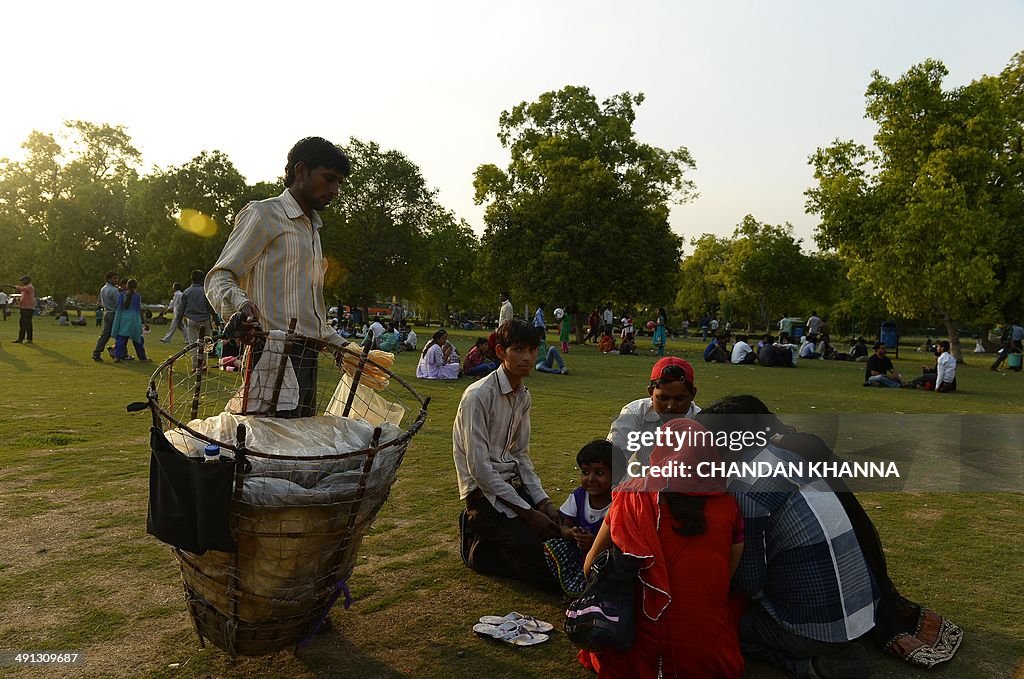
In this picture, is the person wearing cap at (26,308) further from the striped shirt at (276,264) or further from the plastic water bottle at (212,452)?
the plastic water bottle at (212,452)

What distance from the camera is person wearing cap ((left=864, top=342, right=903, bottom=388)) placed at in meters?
16.8

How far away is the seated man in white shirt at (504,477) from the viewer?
427 centimetres

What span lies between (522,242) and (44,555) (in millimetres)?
28712

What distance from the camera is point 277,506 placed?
9.12 ft

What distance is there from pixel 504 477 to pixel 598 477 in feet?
1.98

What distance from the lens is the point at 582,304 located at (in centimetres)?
3095

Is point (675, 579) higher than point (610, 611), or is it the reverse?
point (675, 579)

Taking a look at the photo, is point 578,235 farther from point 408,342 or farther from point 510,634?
point 510,634

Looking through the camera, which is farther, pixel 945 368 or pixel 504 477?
pixel 945 368

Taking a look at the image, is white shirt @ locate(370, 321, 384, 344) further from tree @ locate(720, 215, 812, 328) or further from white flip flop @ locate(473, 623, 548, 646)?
tree @ locate(720, 215, 812, 328)

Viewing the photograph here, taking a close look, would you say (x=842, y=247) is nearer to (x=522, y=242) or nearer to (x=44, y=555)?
(x=522, y=242)

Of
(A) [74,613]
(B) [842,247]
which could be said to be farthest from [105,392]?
(B) [842,247]

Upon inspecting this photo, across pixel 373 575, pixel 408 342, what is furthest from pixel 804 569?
pixel 408 342

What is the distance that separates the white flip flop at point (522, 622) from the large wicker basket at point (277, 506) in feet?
2.59
